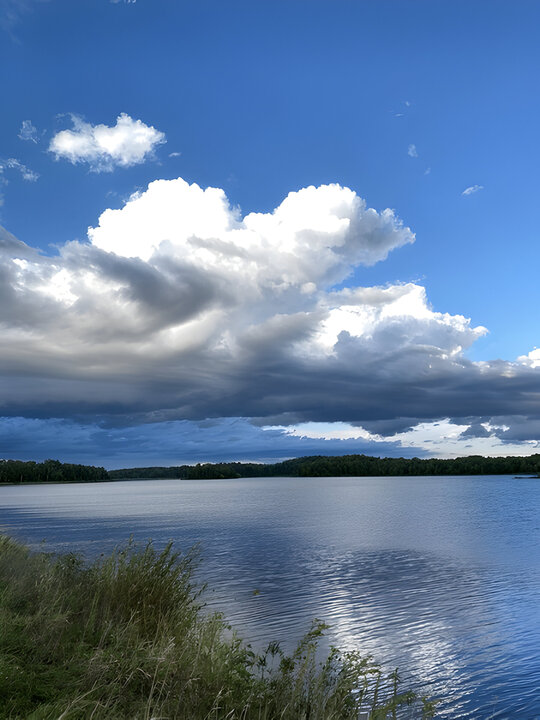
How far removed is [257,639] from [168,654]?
7.77 m

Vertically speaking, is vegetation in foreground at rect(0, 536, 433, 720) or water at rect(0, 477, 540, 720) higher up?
vegetation in foreground at rect(0, 536, 433, 720)

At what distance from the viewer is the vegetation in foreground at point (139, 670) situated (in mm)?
7855

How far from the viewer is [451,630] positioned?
18.3m

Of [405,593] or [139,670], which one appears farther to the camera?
[405,593]

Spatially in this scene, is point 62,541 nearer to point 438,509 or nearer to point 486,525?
point 486,525

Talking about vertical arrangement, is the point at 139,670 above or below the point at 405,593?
above

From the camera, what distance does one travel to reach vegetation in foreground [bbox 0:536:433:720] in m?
7.86

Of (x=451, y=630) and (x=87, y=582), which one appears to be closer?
(x=87, y=582)

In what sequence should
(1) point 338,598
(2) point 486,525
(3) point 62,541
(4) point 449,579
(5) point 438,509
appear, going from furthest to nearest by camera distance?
(5) point 438,509 → (2) point 486,525 → (3) point 62,541 → (4) point 449,579 → (1) point 338,598

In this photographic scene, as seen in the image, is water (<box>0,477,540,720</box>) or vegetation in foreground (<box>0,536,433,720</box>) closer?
vegetation in foreground (<box>0,536,433,720</box>)

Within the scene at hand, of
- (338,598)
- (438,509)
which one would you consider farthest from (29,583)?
(438,509)

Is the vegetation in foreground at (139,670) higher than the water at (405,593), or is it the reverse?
the vegetation in foreground at (139,670)

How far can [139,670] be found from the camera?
8.90 metres

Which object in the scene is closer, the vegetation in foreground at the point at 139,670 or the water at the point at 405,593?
the vegetation in foreground at the point at 139,670
